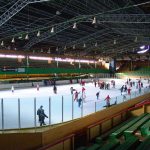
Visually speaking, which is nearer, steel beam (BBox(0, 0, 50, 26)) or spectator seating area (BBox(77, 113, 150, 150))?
spectator seating area (BBox(77, 113, 150, 150))

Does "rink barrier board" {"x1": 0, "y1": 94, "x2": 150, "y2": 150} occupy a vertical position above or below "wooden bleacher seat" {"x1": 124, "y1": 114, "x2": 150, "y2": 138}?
above

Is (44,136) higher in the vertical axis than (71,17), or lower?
lower

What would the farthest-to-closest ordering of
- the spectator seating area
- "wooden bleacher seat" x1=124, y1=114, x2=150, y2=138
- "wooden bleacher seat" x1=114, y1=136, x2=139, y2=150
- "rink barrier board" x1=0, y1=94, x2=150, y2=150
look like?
"wooden bleacher seat" x1=124, y1=114, x2=150, y2=138 < the spectator seating area < "rink barrier board" x1=0, y1=94, x2=150, y2=150 < "wooden bleacher seat" x1=114, y1=136, x2=139, y2=150

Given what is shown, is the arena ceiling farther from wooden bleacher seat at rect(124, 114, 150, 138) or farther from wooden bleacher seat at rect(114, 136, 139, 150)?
wooden bleacher seat at rect(114, 136, 139, 150)

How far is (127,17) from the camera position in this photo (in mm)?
22594

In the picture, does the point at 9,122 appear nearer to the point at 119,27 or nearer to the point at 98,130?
the point at 98,130

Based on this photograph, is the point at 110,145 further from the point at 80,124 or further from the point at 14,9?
the point at 14,9

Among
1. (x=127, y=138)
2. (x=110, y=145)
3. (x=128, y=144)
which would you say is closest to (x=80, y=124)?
(x=127, y=138)

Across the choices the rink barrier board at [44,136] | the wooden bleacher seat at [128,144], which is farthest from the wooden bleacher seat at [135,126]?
the rink barrier board at [44,136]

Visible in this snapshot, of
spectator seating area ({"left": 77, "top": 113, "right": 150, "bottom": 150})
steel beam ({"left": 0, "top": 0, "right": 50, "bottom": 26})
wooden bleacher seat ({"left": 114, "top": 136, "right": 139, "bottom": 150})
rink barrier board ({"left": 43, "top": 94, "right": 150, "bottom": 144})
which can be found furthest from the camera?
steel beam ({"left": 0, "top": 0, "right": 50, "bottom": 26})

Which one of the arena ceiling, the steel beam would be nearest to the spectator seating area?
the arena ceiling

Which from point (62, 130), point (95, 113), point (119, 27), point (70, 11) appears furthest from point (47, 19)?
point (62, 130)

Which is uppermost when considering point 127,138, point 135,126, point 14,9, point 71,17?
point 71,17

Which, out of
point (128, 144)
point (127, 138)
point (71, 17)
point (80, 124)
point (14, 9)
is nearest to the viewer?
point (128, 144)
